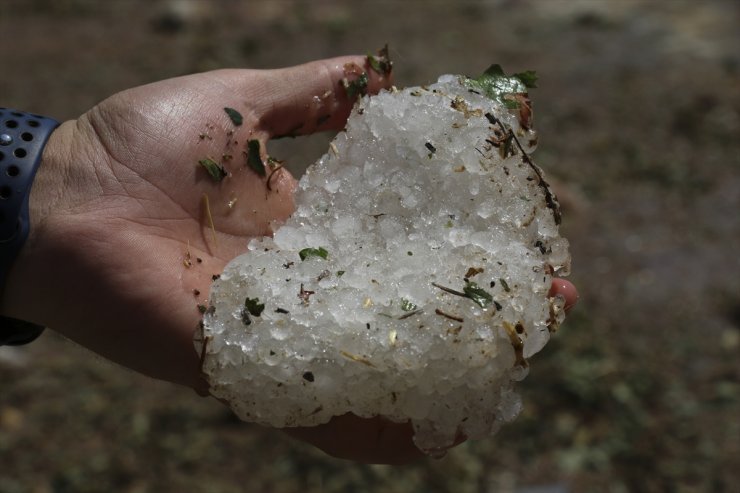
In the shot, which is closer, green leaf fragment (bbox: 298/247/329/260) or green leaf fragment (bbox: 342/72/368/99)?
green leaf fragment (bbox: 298/247/329/260)

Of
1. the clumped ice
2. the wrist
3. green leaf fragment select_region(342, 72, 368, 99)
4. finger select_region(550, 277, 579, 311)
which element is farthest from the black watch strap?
finger select_region(550, 277, 579, 311)

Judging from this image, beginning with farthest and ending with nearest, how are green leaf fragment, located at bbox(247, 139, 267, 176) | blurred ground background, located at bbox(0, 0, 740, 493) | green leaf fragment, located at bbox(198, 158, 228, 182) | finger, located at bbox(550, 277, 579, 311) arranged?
blurred ground background, located at bbox(0, 0, 740, 493)
green leaf fragment, located at bbox(247, 139, 267, 176)
green leaf fragment, located at bbox(198, 158, 228, 182)
finger, located at bbox(550, 277, 579, 311)

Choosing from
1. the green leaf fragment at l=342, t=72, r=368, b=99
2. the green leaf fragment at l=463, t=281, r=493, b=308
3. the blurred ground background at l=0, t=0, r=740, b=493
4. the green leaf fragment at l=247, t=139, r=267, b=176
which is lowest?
the blurred ground background at l=0, t=0, r=740, b=493

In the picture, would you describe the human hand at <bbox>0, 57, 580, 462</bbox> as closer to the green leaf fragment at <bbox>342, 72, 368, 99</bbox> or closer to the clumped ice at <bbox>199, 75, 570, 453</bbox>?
the green leaf fragment at <bbox>342, 72, 368, 99</bbox>

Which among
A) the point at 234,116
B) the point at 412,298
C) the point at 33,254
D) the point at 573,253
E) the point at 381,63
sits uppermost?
the point at 381,63

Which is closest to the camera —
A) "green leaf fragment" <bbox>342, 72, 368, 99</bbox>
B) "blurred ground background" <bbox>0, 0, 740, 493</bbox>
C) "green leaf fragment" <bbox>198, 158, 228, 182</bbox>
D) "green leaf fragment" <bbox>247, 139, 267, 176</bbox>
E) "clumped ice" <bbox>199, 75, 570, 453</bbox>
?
"clumped ice" <bbox>199, 75, 570, 453</bbox>

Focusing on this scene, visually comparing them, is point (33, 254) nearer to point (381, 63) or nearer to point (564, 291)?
point (381, 63)

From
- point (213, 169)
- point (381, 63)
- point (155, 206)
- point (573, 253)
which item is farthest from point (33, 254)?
point (573, 253)

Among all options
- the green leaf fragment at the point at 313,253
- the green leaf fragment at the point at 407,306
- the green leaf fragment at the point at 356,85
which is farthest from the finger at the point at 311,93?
the green leaf fragment at the point at 407,306
